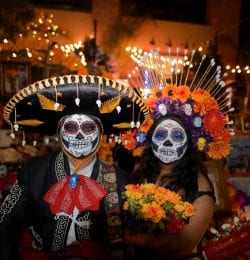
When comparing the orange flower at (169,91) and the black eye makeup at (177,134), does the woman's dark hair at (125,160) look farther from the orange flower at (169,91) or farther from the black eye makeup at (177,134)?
the black eye makeup at (177,134)

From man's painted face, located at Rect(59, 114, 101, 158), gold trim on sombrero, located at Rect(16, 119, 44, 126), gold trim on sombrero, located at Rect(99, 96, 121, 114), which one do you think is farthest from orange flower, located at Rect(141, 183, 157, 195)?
gold trim on sombrero, located at Rect(16, 119, 44, 126)

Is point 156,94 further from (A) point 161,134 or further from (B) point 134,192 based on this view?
(B) point 134,192

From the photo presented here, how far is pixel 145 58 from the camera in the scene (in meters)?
3.02

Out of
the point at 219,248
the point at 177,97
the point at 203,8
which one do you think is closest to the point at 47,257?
the point at 219,248

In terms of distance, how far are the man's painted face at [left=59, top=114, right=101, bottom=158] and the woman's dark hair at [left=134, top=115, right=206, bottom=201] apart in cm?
67

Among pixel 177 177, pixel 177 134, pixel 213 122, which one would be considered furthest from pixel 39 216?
pixel 213 122

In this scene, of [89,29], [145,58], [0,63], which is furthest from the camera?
[89,29]

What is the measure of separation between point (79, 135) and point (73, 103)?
20 cm

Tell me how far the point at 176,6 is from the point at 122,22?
252cm

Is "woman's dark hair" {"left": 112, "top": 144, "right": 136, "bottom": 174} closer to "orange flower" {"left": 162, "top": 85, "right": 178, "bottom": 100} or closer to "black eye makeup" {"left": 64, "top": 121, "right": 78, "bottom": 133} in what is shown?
"orange flower" {"left": 162, "top": 85, "right": 178, "bottom": 100}

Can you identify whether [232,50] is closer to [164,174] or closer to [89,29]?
[89,29]

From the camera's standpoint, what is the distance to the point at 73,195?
2.27 m

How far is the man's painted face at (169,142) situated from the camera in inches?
106

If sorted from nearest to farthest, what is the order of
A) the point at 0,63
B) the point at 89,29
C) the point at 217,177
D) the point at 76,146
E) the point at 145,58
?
the point at 76,146 < the point at 145,58 < the point at 217,177 < the point at 0,63 < the point at 89,29
